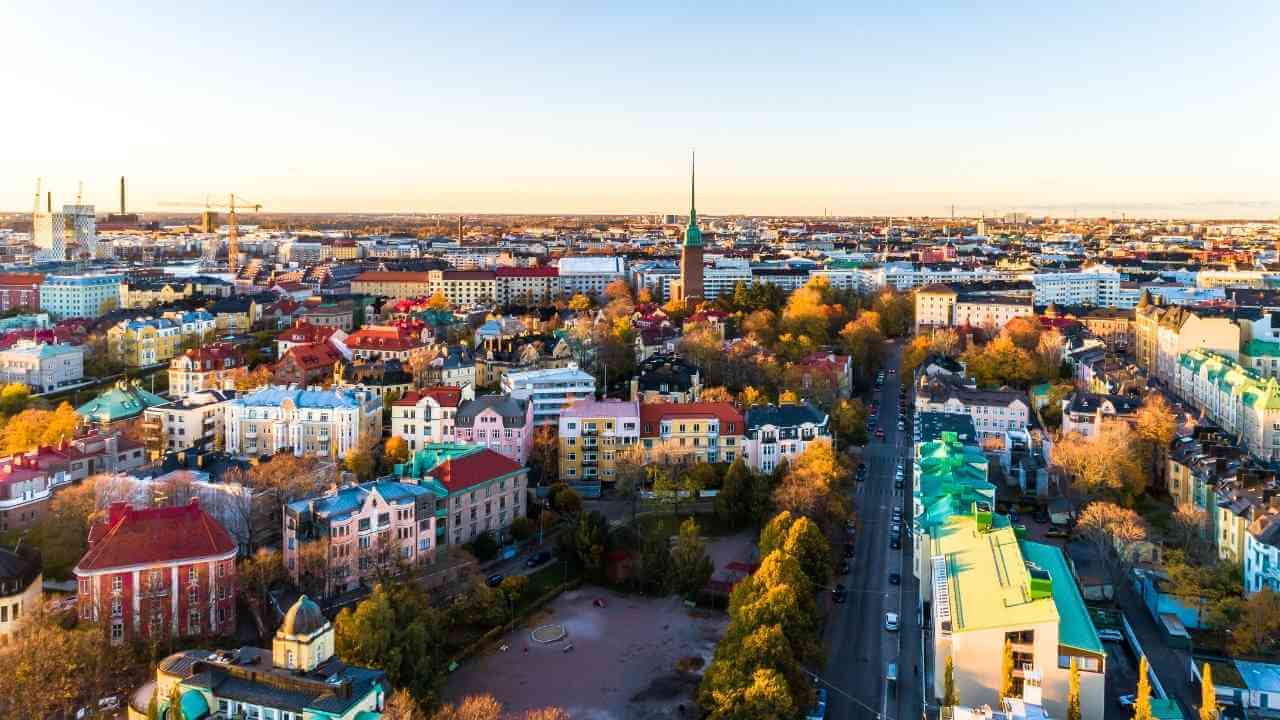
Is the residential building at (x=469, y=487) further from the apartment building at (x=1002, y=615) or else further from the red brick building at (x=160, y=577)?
the apartment building at (x=1002, y=615)

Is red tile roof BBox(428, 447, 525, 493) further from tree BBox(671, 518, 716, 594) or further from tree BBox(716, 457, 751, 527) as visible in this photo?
tree BBox(671, 518, 716, 594)

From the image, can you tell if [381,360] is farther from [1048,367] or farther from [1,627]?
[1048,367]

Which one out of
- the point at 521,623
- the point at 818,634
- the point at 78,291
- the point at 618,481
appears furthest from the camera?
the point at 78,291

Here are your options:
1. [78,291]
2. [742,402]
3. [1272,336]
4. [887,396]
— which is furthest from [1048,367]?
[78,291]

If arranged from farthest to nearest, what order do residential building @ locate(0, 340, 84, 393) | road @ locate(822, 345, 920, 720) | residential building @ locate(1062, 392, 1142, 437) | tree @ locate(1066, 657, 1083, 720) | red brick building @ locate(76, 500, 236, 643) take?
residential building @ locate(0, 340, 84, 393)
residential building @ locate(1062, 392, 1142, 437)
red brick building @ locate(76, 500, 236, 643)
road @ locate(822, 345, 920, 720)
tree @ locate(1066, 657, 1083, 720)

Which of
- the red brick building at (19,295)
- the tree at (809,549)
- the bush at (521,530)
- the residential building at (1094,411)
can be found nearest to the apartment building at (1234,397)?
the residential building at (1094,411)

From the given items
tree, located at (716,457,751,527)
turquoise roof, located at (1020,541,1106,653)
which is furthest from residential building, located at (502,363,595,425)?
turquoise roof, located at (1020,541,1106,653)

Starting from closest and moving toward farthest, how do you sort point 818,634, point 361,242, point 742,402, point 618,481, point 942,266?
1. point 818,634
2. point 618,481
3. point 742,402
4. point 942,266
5. point 361,242

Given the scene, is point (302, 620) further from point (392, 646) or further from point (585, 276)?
point (585, 276)
